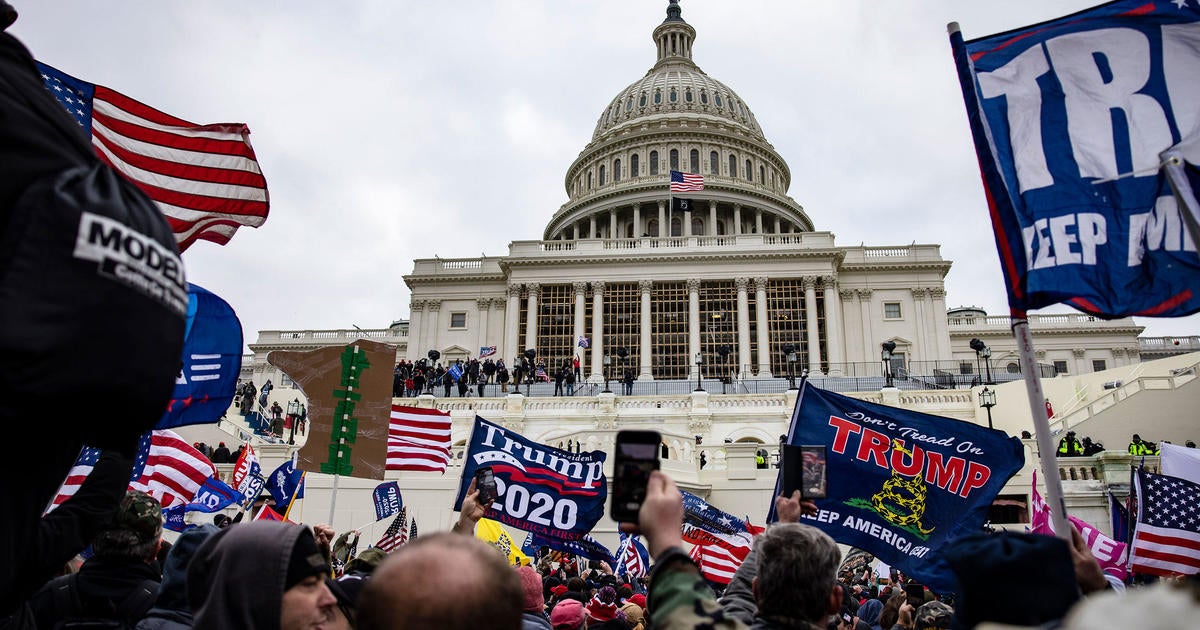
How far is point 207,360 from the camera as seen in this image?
7637mm

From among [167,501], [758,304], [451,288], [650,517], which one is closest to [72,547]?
[650,517]

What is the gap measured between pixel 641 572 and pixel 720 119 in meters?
70.8

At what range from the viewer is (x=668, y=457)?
86.9 ft

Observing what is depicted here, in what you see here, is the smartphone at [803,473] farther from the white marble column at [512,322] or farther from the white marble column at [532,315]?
the white marble column at [532,315]

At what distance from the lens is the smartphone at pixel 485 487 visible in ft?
15.3

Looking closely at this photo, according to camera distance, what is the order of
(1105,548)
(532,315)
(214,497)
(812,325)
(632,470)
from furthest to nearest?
(532,315) → (812,325) → (214,497) → (1105,548) → (632,470)

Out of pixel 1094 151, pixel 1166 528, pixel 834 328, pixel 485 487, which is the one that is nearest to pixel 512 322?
pixel 834 328

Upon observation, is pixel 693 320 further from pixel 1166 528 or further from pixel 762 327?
pixel 1166 528

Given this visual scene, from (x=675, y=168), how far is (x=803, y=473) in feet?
245

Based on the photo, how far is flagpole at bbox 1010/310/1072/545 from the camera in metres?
4.33

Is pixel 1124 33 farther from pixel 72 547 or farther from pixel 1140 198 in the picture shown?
pixel 72 547

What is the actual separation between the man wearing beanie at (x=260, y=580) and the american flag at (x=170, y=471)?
861cm

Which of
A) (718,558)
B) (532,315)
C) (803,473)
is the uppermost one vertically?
(532,315)

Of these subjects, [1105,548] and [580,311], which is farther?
[580,311]
